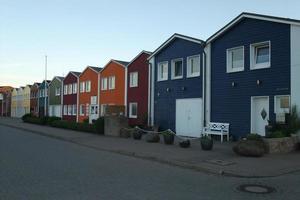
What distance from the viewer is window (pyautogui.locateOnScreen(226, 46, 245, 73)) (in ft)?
67.7

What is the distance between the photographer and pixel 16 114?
260ft

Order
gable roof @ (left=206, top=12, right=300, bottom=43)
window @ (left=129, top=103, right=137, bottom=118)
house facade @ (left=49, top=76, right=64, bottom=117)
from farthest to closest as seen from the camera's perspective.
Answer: house facade @ (left=49, top=76, right=64, bottom=117) → window @ (left=129, top=103, right=137, bottom=118) → gable roof @ (left=206, top=12, right=300, bottom=43)

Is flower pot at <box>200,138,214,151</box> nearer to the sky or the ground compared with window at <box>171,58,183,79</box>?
nearer to the ground

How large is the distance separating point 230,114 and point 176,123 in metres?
5.13

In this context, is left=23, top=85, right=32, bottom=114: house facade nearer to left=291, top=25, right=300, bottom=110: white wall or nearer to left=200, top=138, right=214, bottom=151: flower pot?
left=200, top=138, right=214, bottom=151: flower pot

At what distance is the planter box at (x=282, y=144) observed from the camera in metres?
15.0

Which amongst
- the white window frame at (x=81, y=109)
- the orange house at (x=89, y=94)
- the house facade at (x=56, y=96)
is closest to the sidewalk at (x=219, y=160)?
the orange house at (x=89, y=94)

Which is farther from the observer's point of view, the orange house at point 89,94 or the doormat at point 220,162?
the orange house at point 89,94

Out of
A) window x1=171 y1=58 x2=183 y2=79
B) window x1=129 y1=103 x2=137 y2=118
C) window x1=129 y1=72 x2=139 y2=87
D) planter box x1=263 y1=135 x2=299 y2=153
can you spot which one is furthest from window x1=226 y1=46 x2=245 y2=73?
window x1=129 y1=103 x2=137 y2=118

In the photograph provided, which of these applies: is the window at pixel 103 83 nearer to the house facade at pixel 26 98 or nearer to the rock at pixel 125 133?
the rock at pixel 125 133

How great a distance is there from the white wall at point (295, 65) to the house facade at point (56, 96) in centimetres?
3686

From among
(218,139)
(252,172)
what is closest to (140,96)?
(218,139)

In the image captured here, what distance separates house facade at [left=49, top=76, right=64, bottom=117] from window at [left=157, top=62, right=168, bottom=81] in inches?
1014

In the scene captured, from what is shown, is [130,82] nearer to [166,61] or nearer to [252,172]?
[166,61]
